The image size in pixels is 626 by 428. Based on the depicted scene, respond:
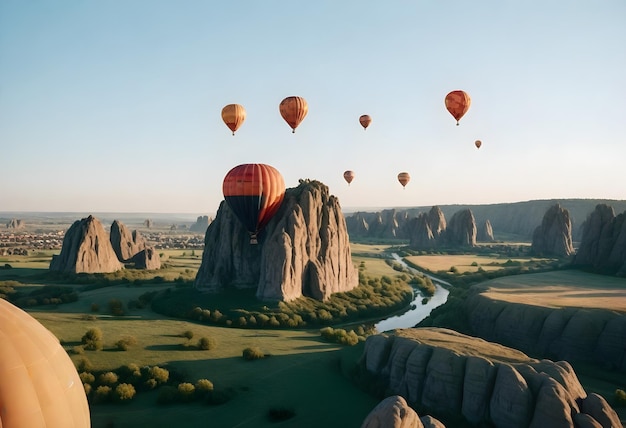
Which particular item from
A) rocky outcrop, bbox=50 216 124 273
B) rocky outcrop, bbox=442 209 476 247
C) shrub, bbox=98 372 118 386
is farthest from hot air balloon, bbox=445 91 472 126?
rocky outcrop, bbox=442 209 476 247

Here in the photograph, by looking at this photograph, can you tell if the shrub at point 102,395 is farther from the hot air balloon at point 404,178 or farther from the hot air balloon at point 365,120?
the hot air balloon at point 404,178

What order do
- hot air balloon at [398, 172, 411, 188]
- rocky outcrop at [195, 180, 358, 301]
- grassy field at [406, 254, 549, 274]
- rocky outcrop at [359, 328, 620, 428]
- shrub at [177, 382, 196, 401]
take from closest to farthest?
rocky outcrop at [359, 328, 620, 428], shrub at [177, 382, 196, 401], rocky outcrop at [195, 180, 358, 301], hot air balloon at [398, 172, 411, 188], grassy field at [406, 254, 549, 274]

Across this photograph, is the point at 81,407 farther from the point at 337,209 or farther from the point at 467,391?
the point at 337,209

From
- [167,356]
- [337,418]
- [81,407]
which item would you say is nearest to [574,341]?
[337,418]

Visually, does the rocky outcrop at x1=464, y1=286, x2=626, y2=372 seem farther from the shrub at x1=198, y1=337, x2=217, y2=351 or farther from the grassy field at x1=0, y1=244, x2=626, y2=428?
the shrub at x1=198, y1=337, x2=217, y2=351

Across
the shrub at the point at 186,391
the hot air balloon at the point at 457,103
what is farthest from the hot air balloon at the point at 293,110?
the shrub at the point at 186,391

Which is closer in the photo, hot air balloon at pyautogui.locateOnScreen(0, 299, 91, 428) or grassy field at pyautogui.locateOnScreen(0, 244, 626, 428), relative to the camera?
hot air balloon at pyautogui.locateOnScreen(0, 299, 91, 428)
